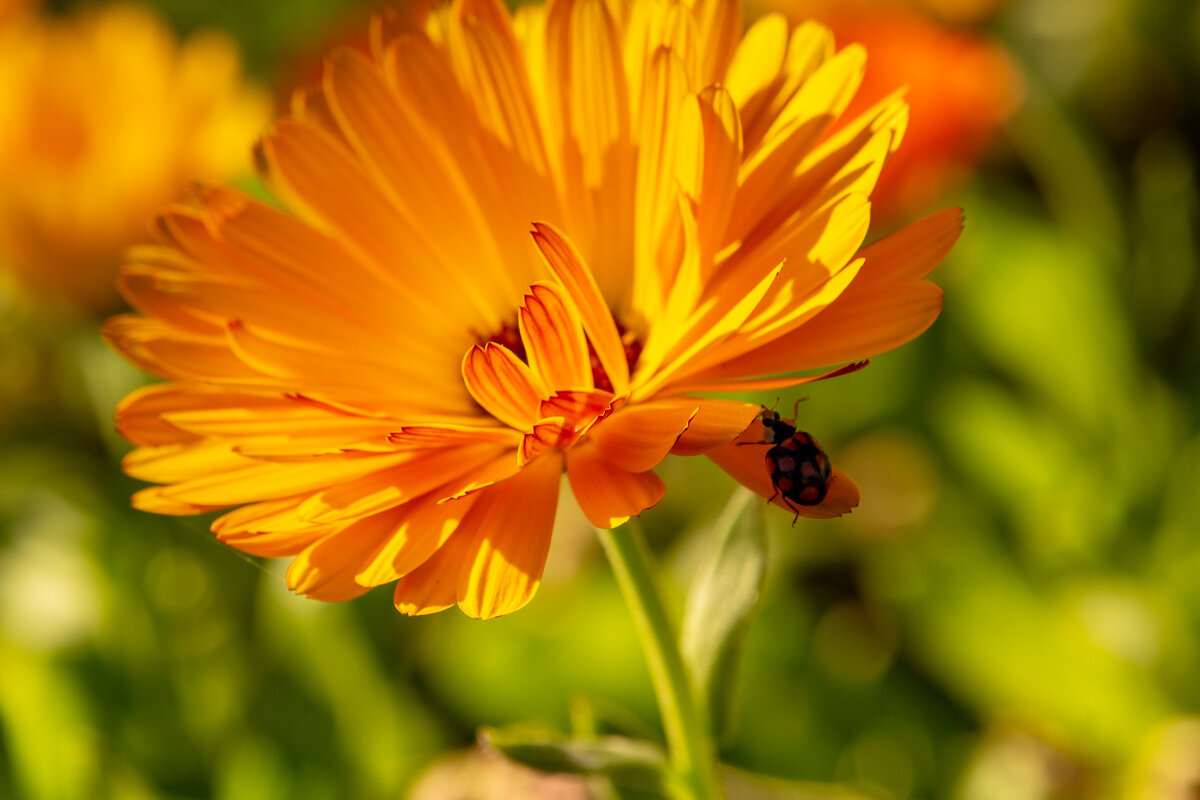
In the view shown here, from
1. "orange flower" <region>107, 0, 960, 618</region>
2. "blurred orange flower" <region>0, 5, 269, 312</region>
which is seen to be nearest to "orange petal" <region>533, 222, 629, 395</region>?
"orange flower" <region>107, 0, 960, 618</region>

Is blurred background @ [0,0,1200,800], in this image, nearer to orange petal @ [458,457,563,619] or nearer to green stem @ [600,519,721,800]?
green stem @ [600,519,721,800]

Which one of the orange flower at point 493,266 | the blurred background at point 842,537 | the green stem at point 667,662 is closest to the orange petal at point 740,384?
the orange flower at point 493,266

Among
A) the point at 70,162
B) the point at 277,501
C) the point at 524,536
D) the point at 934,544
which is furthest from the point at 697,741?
the point at 70,162

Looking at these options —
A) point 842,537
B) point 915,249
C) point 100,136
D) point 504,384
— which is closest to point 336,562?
point 504,384

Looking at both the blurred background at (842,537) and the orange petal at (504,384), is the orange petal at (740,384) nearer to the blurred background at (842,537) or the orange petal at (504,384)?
the orange petal at (504,384)

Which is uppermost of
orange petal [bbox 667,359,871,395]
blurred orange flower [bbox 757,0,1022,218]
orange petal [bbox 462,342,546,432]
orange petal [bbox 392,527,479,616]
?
blurred orange flower [bbox 757,0,1022,218]

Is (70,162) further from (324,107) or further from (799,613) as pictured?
(799,613)

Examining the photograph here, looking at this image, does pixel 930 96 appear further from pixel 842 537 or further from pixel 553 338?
pixel 553 338
